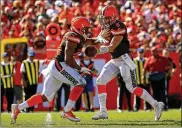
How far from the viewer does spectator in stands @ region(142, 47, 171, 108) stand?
1574 cm

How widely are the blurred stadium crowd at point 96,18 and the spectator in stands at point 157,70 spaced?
1.14m

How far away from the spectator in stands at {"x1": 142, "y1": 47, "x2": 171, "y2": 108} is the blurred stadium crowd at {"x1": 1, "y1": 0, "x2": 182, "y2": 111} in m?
1.14

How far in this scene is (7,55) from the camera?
16250 mm

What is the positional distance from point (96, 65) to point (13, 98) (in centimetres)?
230

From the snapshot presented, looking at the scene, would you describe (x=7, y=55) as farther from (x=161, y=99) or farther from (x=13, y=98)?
(x=161, y=99)

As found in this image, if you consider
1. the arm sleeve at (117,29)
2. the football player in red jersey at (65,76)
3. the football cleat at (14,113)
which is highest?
the arm sleeve at (117,29)

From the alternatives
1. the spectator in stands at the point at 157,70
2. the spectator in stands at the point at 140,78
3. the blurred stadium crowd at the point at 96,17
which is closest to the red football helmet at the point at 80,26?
the spectator in stands at the point at 157,70

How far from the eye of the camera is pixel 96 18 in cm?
1930

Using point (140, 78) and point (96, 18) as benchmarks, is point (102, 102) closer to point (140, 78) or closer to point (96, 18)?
point (140, 78)

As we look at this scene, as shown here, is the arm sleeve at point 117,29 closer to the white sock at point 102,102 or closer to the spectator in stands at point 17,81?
the white sock at point 102,102

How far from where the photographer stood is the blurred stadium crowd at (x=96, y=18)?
1766 centimetres

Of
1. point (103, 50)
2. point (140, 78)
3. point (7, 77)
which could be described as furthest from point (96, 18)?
point (103, 50)

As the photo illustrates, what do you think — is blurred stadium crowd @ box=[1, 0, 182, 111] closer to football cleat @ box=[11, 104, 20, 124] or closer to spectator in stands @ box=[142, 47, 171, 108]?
spectator in stands @ box=[142, 47, 171, 108]

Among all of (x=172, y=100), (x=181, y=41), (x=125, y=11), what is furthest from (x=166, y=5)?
(x=172, y=100)
